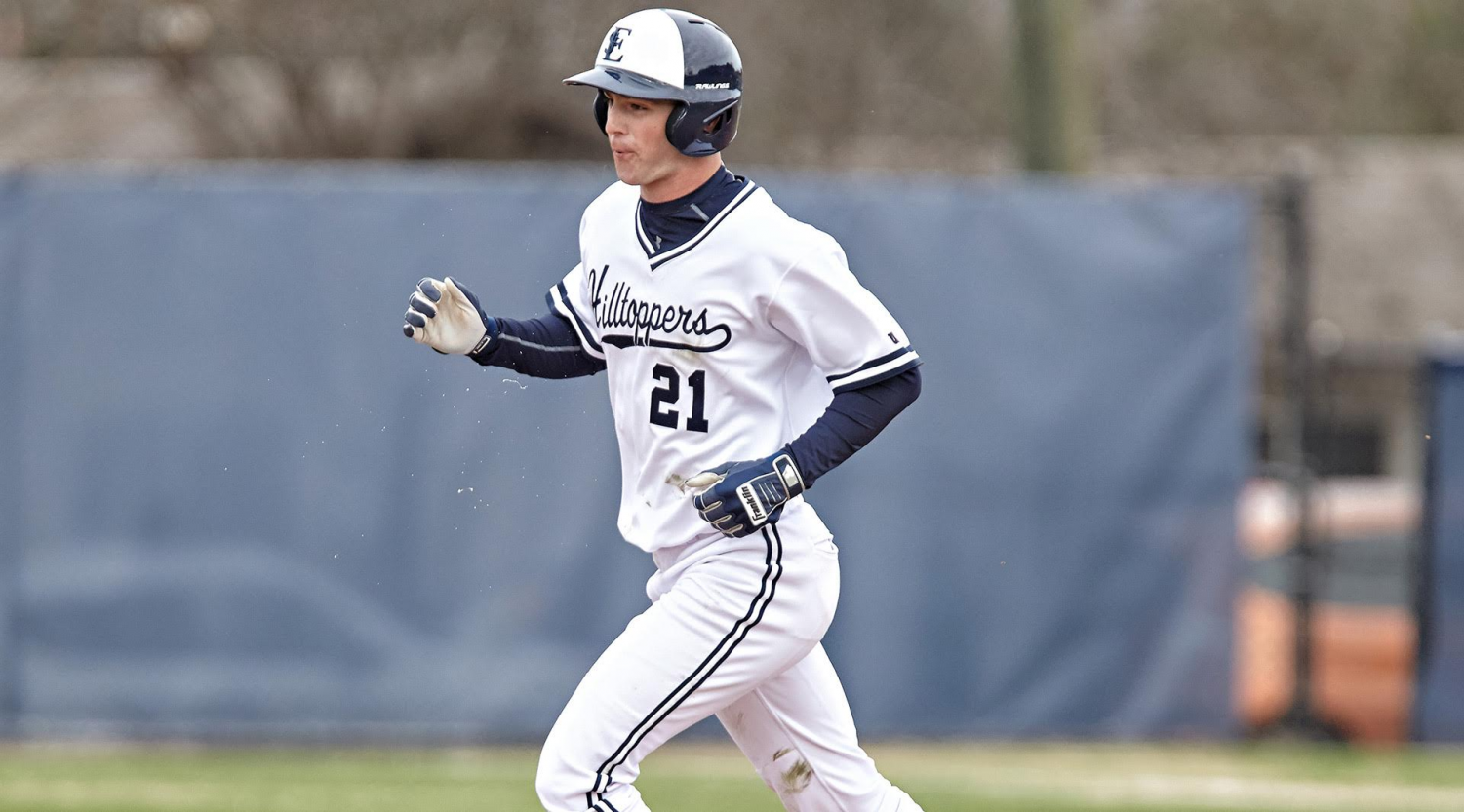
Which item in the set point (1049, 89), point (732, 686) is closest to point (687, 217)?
point (732, 686)

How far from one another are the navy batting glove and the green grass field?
138 inches

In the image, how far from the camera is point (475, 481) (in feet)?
30.0

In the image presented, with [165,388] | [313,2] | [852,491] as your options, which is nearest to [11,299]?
[165,388]

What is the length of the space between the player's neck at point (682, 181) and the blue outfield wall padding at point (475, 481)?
4.51m

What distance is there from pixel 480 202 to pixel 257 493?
1729mm

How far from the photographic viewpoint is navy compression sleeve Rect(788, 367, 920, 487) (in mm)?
4344

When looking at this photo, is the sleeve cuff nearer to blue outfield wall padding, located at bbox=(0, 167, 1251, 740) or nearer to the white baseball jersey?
the white baseball jersey

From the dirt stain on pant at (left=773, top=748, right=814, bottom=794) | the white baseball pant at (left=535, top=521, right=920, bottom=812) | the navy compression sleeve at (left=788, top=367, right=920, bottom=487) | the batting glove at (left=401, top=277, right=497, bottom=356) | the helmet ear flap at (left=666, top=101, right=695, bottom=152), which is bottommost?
the dirt stain on pant at (left=773, top=748, right=814, bottom=794)

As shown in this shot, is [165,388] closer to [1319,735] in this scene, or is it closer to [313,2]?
[1319,735]

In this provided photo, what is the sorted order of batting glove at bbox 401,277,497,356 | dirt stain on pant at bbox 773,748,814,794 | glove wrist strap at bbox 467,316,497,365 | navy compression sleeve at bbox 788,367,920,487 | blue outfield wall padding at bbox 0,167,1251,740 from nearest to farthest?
navy compression sleeve at bbox 788,367,920,487 < dirt stain on pant at bbox 773,748,814,794 < batting glove at bbox 401,277,497,356 < glove wrist strap at bbox 467,316,497,365 < blue outfield wall padding at bbox 0,167,1251,740

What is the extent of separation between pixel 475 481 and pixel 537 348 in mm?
4306

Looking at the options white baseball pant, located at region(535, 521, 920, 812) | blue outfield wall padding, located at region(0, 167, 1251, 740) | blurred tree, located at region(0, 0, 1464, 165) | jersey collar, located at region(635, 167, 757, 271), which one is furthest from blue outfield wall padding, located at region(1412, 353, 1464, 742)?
jersey collar, located at region(635, 167, 757, 271)

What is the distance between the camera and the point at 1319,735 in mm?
9734

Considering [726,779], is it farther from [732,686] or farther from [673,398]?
[673,398]
